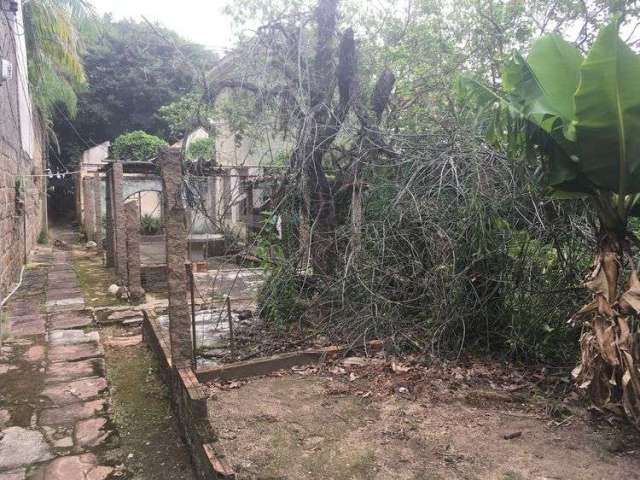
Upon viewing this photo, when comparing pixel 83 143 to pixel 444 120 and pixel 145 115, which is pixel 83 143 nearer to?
pixel 145 115

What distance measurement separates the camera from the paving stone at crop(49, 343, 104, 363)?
5355mm

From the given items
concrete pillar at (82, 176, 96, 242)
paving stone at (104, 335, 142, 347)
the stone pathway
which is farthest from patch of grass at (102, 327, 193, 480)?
concrete pillar at (82, 176, 96, 242)

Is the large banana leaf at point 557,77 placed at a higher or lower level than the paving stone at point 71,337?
higher

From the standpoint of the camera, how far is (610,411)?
3699 mm

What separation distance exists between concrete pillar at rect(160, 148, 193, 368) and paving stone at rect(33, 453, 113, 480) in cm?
93

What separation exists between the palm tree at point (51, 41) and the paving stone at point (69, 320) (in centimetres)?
799

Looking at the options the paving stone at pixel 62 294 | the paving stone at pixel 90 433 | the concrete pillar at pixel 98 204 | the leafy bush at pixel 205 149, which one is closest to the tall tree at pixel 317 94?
the leafy bush at pixel 205 149

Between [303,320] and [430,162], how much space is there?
2385 millimetres

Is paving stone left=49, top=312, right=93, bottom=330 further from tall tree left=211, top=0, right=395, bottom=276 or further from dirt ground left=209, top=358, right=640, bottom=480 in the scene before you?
tall tree left=211, top=0, right=395, bottom=276

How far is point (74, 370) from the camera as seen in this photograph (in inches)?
198

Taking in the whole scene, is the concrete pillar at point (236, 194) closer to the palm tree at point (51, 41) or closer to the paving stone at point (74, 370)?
the paving stone at point (74, 370)

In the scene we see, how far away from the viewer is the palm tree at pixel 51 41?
40.0ft

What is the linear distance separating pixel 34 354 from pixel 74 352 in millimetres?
406

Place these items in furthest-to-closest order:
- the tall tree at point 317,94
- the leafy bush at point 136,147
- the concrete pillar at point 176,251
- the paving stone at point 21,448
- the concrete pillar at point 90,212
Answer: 1. the leafy bush at point 136,147
2. the concrete pillar at point 90,212
3. the tall tree at point 317,94
4. the concrete pillar at point 176,251
5. the paving stone at point 21,448
